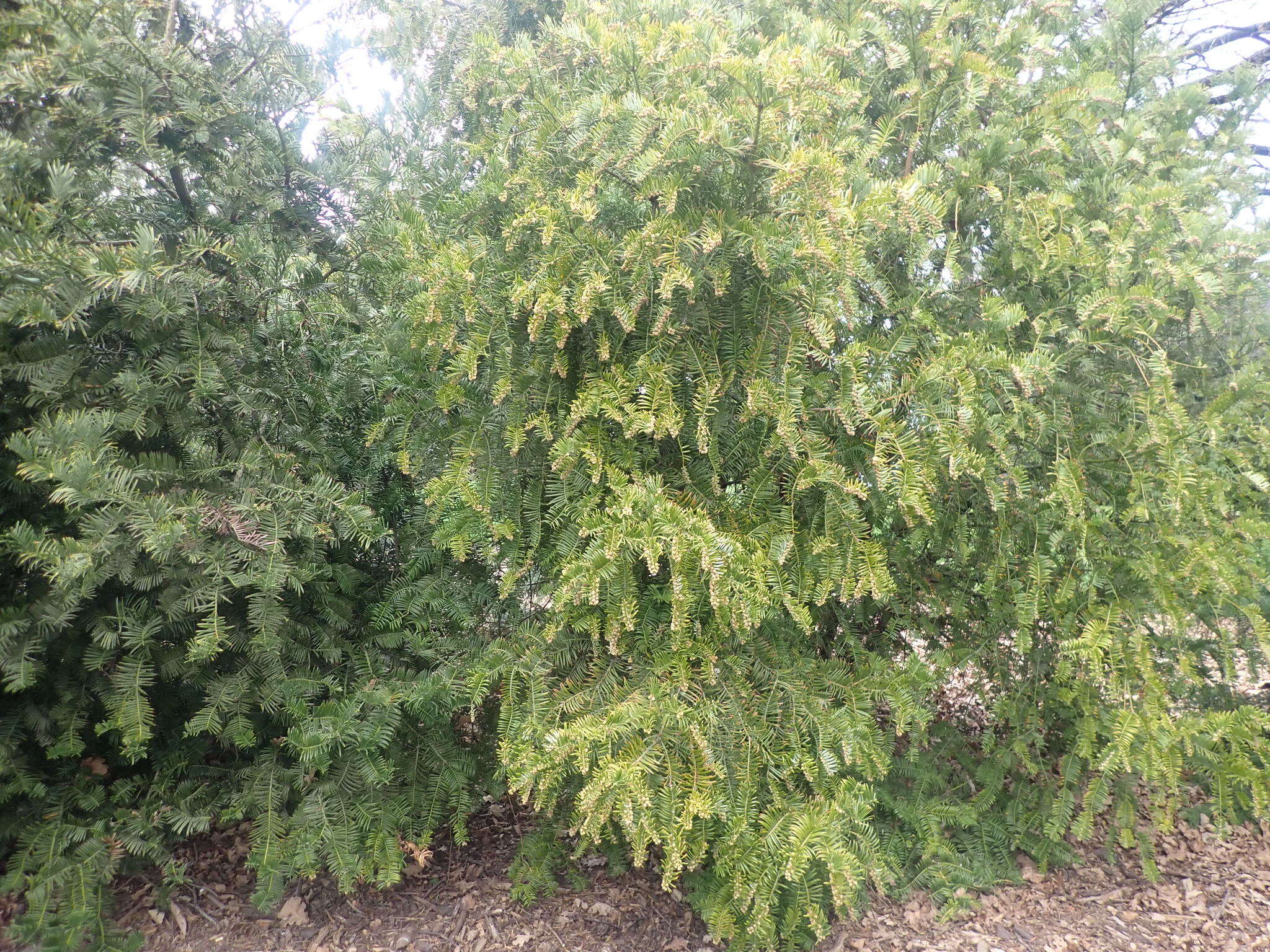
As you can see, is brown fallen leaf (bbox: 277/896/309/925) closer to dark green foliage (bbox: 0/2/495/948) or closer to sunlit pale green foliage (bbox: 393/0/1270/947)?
dark green foliage (bbox: 0/2/495/948)

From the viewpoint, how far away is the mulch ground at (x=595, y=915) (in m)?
3.00

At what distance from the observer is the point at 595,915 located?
3168mm

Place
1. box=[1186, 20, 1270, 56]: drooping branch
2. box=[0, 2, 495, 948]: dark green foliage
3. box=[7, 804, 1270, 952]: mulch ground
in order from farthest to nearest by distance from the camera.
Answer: box=[1186, 20, 1270, 56]: drooping branch, box=[7, 804, 1270, 952]: mulch ground, box=[0, 2, 495, 948]: dark green foliage

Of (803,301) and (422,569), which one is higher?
(803,301)

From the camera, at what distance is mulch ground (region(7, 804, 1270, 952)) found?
300 centimetres

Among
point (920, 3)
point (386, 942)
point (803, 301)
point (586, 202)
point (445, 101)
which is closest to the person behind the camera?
point (586, 202)

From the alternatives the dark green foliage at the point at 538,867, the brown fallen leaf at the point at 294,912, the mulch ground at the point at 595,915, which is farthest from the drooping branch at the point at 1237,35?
the brown fallen leaf at the point at 294,912

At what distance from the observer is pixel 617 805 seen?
7.96 feet

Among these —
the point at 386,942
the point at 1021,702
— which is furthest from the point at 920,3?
the point at 386,942

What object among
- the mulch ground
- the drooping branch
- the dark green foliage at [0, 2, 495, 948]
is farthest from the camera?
the drooping branch

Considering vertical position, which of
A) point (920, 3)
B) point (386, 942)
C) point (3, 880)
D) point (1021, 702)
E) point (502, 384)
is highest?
point (920, 3)

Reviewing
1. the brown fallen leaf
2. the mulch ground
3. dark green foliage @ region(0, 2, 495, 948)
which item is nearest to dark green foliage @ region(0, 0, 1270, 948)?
dark green foliage @ region(0, 2, 495, 948)

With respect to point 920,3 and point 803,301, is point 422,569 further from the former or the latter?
point 920,3

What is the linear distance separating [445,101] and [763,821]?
3.02 metres
